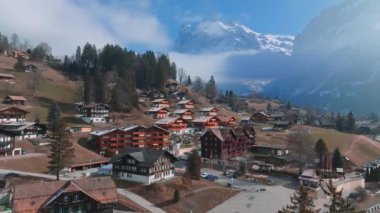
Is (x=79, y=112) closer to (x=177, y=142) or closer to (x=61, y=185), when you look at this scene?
(x=177, y=142)

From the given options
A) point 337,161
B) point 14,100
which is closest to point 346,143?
point 337,161

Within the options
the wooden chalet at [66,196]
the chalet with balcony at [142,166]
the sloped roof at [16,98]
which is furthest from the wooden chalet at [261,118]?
the wooden chalet at [66,196]

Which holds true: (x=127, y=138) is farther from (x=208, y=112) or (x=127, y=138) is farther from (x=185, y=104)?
(x=185, y=104)

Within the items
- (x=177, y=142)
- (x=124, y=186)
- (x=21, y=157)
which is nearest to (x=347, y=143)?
(x=177, y=142)

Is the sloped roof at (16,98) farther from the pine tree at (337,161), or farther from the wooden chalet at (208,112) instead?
the pine tree at (337,161)

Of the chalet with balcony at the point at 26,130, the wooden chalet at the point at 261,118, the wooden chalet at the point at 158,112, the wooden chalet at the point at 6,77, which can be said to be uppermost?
the wooden chalet at the point at 6,77

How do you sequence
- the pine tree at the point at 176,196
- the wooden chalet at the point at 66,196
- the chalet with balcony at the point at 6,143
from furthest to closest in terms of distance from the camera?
1. the chalet with balcony at the point at 6,143
2. the pine tree at the point at 176,196
3. the wooden chalet at the point at 66,196

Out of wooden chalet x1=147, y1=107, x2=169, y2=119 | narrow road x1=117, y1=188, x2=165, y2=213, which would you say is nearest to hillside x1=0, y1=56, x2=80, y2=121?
wooden chalet x1=147, y1=107, x2=169, y2=119
